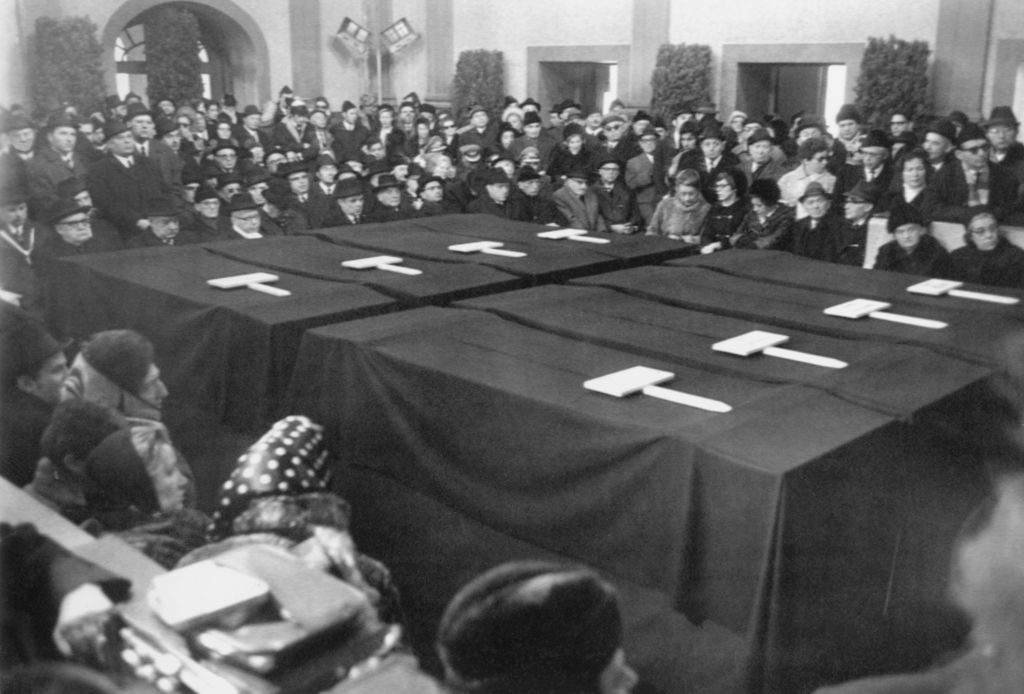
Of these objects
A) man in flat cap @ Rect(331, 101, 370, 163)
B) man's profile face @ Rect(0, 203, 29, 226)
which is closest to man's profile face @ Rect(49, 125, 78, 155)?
man's profile face @ Rect(0, 203, 29, 226)

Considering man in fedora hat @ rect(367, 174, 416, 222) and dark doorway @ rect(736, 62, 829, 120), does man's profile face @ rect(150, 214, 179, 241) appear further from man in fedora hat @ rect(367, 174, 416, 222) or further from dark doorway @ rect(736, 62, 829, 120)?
dark doorway @ rect(736, 62, 829, 120)

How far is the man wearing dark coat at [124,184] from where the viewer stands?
6332mm

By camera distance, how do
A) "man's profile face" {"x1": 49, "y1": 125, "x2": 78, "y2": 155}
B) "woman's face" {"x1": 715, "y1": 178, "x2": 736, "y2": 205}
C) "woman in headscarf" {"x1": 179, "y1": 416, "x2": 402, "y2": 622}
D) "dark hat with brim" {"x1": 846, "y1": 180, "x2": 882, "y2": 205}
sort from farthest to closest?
"man's profile face" {"x1": 49, "y1": 125, "x2": 78, "y2": 155}, "woman's face" {"x1": 715, "y1": 178, "x2": 736, "y2": 205}, "dark hat with brim" {"x1": 846, "y1": 180, "x2": 882, "y2": 205}, "woman in headscarf" {"x1": 179, "y1": 416, "x2": 402, "y2": 622}

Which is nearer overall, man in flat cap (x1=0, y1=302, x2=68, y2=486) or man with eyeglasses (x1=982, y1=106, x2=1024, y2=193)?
man in flat cap (x1=0, y1=302, x2=68, y2=486)

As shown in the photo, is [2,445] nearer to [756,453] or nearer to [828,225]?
[756,453]

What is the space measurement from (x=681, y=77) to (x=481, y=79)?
2.85 metres

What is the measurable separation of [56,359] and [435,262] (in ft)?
7.06

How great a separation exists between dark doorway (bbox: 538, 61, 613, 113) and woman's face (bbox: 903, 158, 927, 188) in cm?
722

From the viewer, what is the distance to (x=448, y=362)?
290 cm

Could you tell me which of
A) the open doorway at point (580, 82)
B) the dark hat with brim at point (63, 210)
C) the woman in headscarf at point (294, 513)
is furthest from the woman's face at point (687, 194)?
the open doorway at point (580, 82)

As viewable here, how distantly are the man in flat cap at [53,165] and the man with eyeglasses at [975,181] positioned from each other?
5.31 m

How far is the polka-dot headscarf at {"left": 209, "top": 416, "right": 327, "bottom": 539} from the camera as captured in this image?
7.17 ft

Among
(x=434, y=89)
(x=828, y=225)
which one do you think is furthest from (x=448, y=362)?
(x=434, y=89)

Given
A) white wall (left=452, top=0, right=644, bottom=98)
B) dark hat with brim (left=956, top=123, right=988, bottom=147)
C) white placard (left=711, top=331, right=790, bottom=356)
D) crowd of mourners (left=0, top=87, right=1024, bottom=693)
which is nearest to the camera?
crowd of mourners (left=0, top=87, right=1024, bottom=693)
